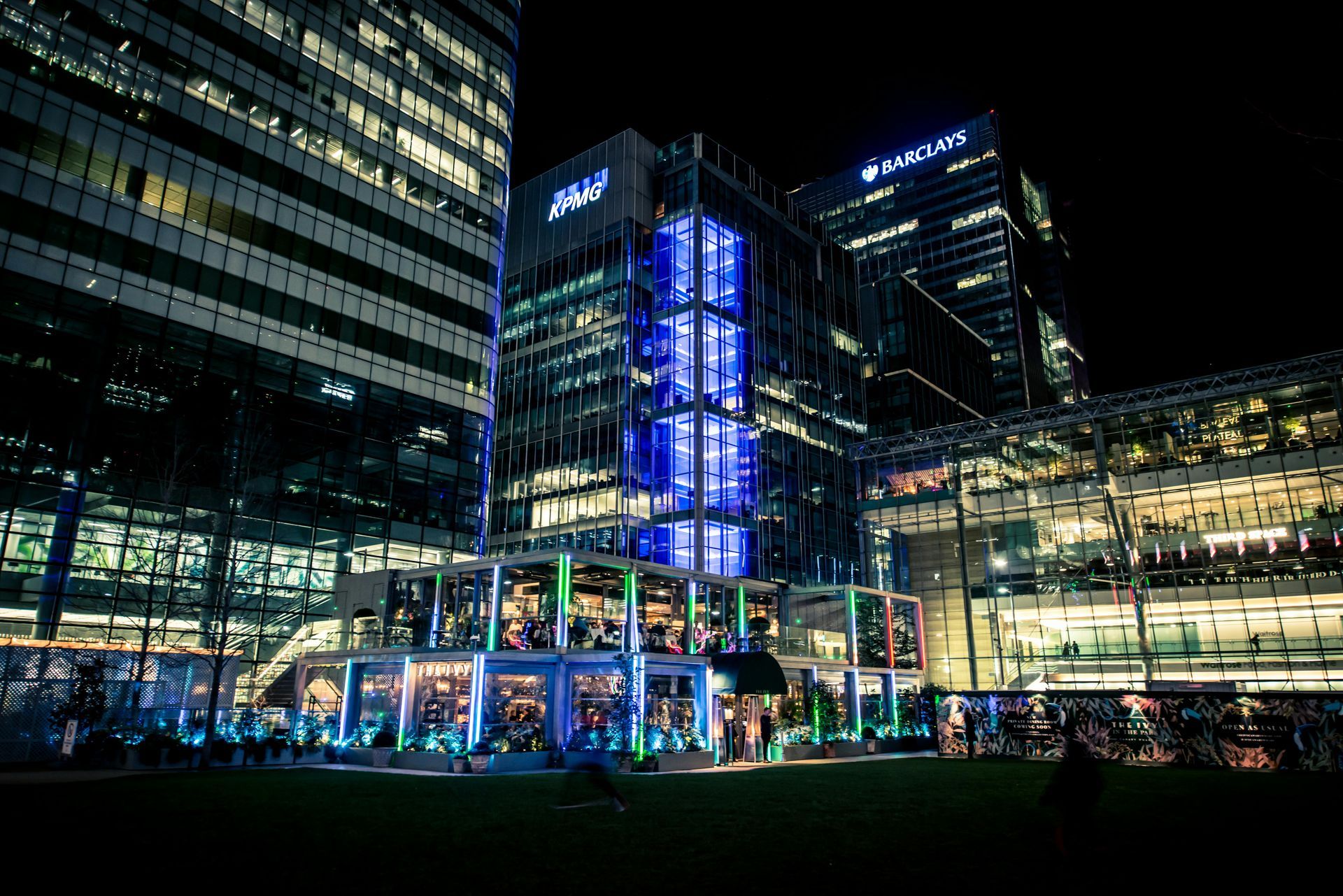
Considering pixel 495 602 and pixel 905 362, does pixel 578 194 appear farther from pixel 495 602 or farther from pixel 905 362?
pixel 495 602

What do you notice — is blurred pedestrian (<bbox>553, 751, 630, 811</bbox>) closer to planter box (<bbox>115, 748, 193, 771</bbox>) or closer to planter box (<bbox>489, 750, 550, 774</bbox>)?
planter box (<bbox>489, 750, 550, 774</bbox>)

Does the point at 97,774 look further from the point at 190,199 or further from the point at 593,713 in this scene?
the point at 190,199

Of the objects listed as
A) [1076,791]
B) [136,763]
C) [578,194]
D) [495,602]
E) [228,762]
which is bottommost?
[228,762]

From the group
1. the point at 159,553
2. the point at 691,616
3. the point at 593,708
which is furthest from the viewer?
the point at 159,553

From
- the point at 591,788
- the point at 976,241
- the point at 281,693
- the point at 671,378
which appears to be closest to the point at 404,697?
the point at 281,693

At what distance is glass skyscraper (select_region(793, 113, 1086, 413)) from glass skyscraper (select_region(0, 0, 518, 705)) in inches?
3461

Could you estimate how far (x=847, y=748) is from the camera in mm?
34500

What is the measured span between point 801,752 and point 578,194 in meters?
56.5

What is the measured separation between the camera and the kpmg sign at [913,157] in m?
144

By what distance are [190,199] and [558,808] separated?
37836 millimetres

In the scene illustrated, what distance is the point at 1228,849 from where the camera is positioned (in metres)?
11.0

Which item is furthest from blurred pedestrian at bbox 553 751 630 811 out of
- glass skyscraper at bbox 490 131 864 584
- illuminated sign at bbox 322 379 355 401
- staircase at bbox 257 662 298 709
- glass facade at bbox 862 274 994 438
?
glass facade at bbox 862 274 994 438

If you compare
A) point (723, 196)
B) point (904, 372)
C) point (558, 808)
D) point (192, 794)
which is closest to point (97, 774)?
point (192, 794)

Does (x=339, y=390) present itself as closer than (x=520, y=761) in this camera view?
No
